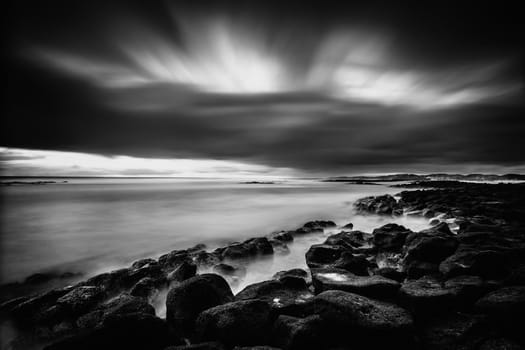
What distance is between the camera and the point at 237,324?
101 inches

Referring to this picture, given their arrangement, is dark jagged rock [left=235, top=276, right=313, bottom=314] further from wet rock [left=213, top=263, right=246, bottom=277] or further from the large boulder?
wet rock [left=213, top=263, right=246, bottom=277]

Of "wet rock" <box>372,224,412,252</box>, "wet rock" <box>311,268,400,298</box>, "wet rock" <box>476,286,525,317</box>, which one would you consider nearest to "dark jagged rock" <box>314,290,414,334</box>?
"wet rock" <box>311,268,400,298</box>

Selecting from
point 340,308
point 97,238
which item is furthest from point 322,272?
point 97,238

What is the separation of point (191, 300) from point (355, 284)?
2.03 m

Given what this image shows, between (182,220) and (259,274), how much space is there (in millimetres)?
9979

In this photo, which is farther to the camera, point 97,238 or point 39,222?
point 39,222

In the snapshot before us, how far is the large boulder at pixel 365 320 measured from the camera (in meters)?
2.30

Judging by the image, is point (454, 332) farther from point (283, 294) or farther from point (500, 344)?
point (283, 294)

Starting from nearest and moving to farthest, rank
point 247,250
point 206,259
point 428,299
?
1. point 428,299
2. point 206,259
3. point 247,250

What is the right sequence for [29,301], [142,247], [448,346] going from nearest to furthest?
[448,346] → [29,301] → [142,247]

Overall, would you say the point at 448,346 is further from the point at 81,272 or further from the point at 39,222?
the point at 39,222

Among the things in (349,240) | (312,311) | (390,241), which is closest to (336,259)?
(390,241)

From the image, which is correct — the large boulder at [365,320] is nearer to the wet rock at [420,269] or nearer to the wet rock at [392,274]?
the wet rock at [392,274]

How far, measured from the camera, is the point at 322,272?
3.90m
